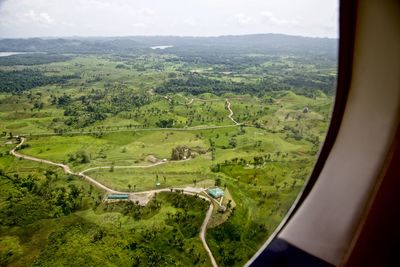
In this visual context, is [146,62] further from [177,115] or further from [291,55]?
[177,115]

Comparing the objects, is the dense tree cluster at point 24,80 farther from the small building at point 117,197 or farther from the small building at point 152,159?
the small building at point 117,197

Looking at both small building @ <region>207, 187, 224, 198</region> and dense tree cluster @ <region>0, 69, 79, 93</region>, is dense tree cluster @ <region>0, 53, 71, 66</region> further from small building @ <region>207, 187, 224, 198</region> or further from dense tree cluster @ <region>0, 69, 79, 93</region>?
small building @ <region>207, 187, 224, 198</region>

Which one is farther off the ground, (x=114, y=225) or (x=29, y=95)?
(x=29, y=95)

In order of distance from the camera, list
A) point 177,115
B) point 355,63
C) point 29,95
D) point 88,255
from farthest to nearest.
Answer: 1. point 29,95
2. point 177,115
3. point 88,255
4. point 355,63

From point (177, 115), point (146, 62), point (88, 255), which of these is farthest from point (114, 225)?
point (146, 62)

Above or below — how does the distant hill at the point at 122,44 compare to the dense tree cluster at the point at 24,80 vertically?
above

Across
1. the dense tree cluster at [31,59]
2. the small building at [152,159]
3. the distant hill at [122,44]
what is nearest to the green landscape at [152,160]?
the small building at [152,159]

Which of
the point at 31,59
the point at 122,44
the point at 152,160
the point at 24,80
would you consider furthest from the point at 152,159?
the point at 122,44

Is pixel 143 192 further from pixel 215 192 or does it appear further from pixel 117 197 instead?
pixel 215 192

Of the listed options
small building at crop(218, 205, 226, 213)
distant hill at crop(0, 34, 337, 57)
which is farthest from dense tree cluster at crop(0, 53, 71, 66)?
small building at crop(218, 205, 226, 213)
